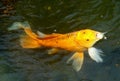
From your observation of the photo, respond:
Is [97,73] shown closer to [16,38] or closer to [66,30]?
[66,30]

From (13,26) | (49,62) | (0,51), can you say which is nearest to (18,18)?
(13,26)

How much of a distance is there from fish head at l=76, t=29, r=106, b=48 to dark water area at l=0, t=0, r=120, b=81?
0.42 m

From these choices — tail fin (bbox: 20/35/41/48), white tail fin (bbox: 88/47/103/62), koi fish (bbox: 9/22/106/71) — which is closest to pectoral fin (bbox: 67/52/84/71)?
koi fish (bbox: 9/22/106/71)

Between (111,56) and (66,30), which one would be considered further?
(66,30)

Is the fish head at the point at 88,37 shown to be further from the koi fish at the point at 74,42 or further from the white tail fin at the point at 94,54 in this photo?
the white tail fin at the point at 94,54

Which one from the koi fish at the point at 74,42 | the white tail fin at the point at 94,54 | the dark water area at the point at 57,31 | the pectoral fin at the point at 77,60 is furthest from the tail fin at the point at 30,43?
the white tail fin at the point at 94,54

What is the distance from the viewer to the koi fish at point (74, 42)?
5.12 meters

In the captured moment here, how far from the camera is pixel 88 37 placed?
5109 mm

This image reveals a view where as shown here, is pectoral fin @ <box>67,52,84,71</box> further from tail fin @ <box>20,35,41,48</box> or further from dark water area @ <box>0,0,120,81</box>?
tail fin @ <box>20,35,41,48</box>

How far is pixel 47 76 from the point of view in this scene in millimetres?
5230

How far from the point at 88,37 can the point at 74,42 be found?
0.28 metres

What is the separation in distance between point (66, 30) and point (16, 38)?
3.15 ft

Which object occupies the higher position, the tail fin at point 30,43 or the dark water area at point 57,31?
the tail fin at point 30,43

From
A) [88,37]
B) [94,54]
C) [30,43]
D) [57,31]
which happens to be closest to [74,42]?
[88,37]
